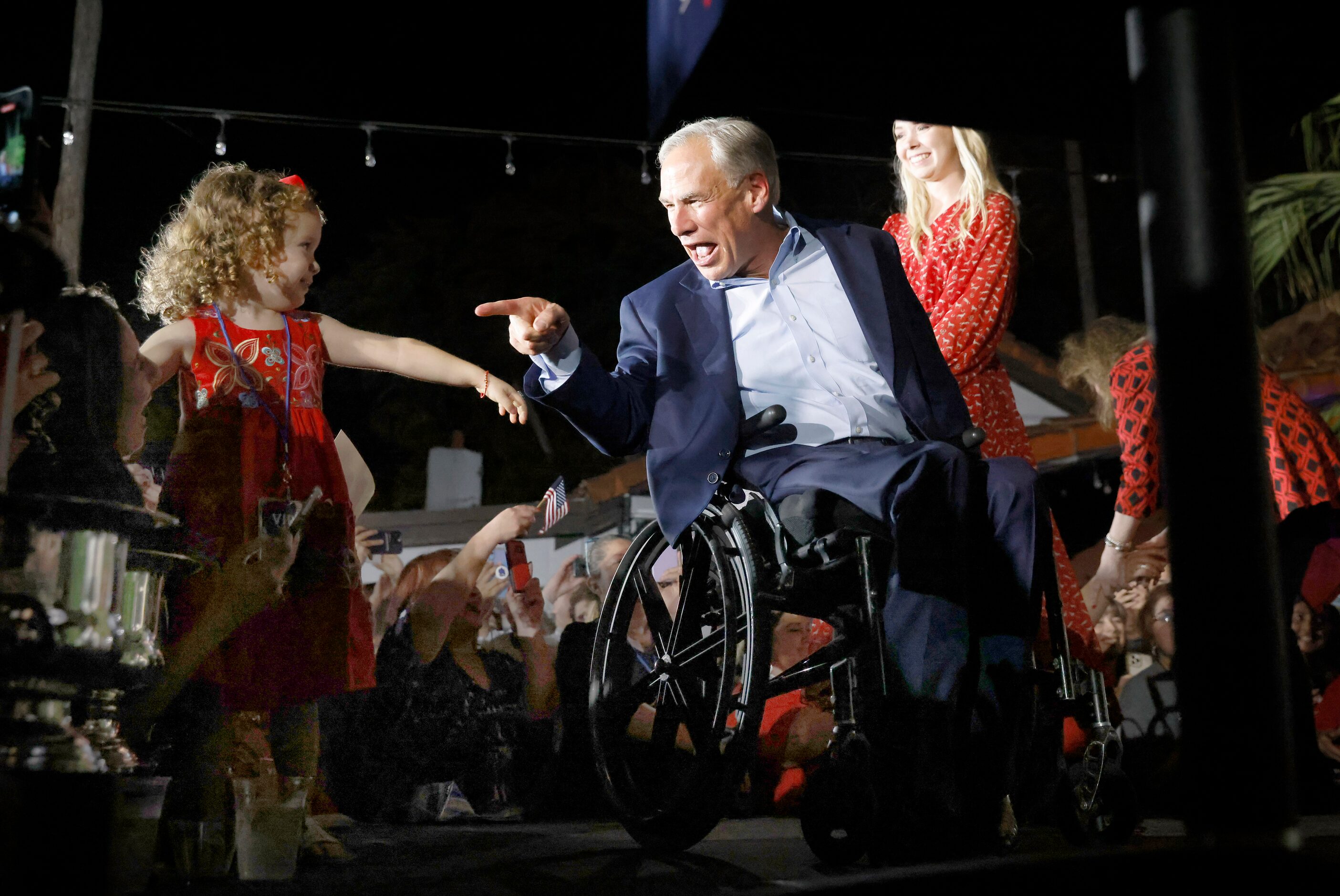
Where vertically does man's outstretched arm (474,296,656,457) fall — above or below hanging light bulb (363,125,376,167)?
below

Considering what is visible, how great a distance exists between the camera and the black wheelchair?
2178 millimetres

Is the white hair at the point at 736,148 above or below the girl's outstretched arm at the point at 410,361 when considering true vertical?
above

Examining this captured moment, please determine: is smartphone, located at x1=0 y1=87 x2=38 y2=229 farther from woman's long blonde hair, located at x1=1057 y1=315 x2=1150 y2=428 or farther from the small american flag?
woman's long blonde hair, located at x1=1057 y1=315 x2=1150 y2=428

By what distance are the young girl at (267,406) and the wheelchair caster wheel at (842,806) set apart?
1.07 meters

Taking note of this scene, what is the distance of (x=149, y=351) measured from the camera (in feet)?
8.57

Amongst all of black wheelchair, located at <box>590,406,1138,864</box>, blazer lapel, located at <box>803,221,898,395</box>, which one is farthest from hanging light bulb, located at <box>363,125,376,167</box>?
black wheelchair, located at <box>590,406,1138,864</box>

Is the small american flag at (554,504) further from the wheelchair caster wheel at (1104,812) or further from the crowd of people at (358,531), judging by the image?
the wheelchair caster wheel at (1104,812)

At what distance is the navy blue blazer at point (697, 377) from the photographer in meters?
2.50

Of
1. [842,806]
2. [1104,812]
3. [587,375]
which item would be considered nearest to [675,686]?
[842,806]

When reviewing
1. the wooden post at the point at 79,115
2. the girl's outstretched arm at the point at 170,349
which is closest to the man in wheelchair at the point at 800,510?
the girl's outstretched arm at the point at 170,349

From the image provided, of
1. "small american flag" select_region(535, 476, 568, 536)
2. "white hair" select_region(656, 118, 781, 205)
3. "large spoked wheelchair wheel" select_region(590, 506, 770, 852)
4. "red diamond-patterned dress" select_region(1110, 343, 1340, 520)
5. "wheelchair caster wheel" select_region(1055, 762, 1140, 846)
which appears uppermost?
"white hair" select_region(656, 118, 781, 205)

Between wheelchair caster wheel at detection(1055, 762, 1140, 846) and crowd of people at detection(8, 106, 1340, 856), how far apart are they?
35 centimetres

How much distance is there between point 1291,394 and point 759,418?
192cm

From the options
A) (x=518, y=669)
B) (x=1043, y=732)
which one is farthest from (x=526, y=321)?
(x=1043, y=732)
